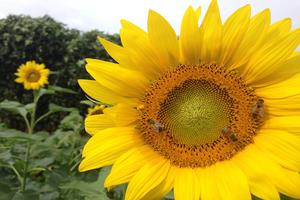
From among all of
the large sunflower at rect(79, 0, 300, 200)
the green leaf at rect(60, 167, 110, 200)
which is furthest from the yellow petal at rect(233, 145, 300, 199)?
the green leaf at rect(60, 167, 110, 200)

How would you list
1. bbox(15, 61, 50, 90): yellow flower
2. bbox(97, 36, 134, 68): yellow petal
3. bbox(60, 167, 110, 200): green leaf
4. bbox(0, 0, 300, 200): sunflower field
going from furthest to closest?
bbox(15, 61, 50, 90): yellow flower
bbox(60, 167, 110, 200): green leaf
bbox(97, 36, 134, 68): yellow petal
bbox(0, 0, 300, 200): sunflower field

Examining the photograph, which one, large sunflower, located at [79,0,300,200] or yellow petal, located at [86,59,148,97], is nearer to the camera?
large sunflower, located at [79,0,300,200]

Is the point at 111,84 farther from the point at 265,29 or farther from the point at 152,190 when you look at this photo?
the point at 265,29

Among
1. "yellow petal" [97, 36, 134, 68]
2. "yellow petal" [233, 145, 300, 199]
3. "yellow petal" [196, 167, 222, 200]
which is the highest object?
"yellow petal" [97, 36, 134, 68]

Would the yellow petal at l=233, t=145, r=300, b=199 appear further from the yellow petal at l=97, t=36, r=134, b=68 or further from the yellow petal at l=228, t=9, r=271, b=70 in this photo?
the yellow petal at l=97, t=36, r=134, b=68

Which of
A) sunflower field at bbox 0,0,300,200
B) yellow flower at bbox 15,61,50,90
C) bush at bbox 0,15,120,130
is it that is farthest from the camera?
bush at bbox 0,15,120,130

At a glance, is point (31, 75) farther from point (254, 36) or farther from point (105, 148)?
point (254, 36)

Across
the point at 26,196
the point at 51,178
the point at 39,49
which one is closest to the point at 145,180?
the point at 26,196

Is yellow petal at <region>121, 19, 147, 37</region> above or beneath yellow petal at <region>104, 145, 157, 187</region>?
above
